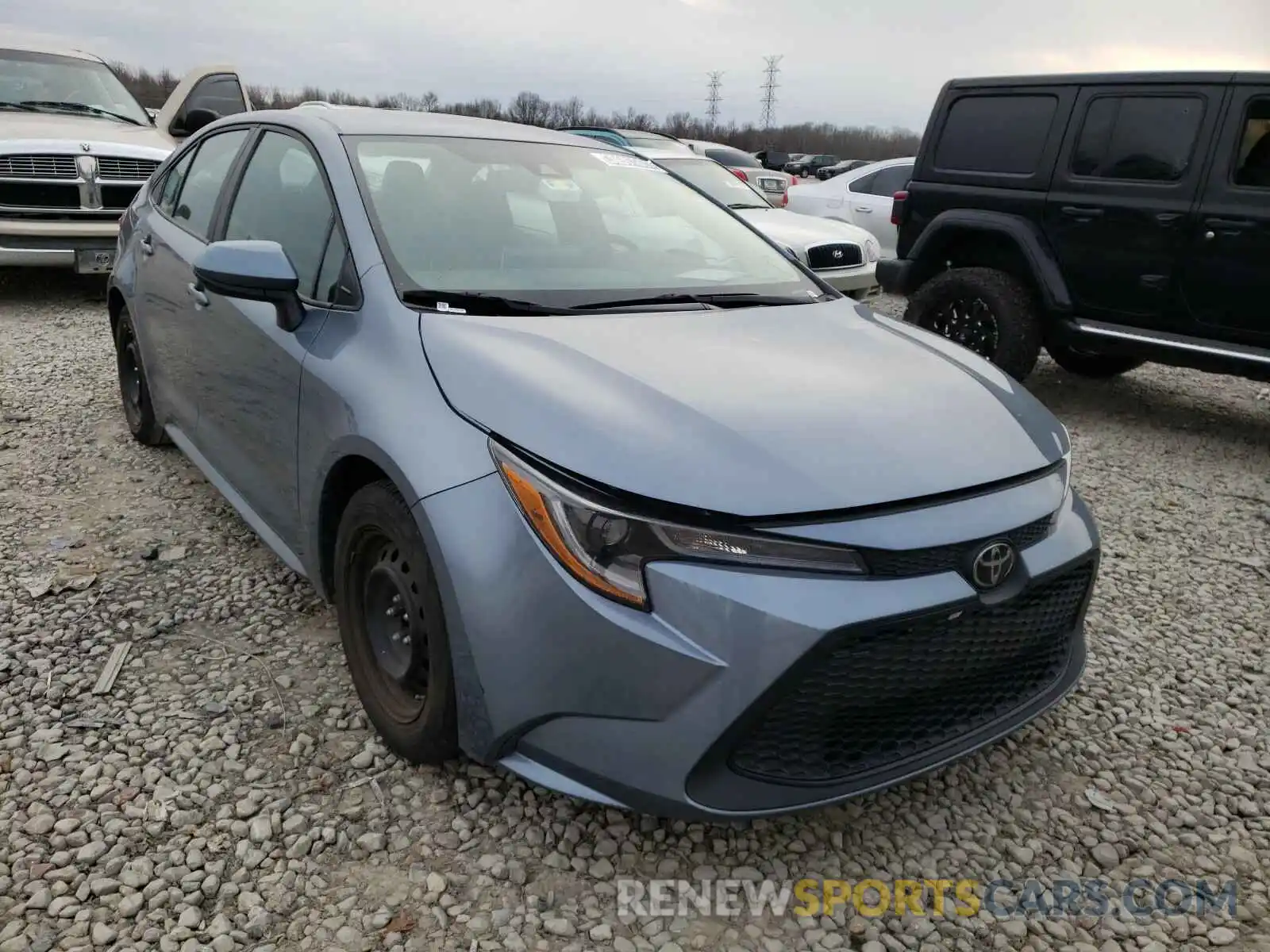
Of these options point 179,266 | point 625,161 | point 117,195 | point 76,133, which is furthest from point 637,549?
point 76,133

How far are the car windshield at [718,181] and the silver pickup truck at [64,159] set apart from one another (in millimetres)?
4207

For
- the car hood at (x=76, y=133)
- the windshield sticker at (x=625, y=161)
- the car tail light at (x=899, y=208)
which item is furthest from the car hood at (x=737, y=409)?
the car hood at (x=76, y=133)

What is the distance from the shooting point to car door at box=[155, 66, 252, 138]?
8281 mm

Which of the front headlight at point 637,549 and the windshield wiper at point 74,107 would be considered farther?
the windshield wiper at point 74,107

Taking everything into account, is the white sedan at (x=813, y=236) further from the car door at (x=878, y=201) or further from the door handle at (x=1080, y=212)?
the door handle at (x=1080, y=212)

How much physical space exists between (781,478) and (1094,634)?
1960mm

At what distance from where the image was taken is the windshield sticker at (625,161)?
11.2 ft

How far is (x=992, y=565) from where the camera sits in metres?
1.96

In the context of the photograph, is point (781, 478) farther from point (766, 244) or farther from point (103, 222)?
point (103, 222)

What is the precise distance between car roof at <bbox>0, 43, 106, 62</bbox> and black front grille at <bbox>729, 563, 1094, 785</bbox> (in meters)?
9.35

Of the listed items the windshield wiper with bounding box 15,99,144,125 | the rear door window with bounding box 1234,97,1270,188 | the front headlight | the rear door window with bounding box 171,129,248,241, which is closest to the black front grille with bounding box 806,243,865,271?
the rear door window with bounding box 1234,97,1270,188

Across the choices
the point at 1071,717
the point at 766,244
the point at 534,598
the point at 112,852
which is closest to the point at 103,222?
the point at 766,244

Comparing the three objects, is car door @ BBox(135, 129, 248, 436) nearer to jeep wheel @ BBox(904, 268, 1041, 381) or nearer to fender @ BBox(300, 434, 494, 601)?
fender @ BBox(300, 434, 494, 601)

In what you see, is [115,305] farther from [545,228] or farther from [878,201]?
[878,201]
